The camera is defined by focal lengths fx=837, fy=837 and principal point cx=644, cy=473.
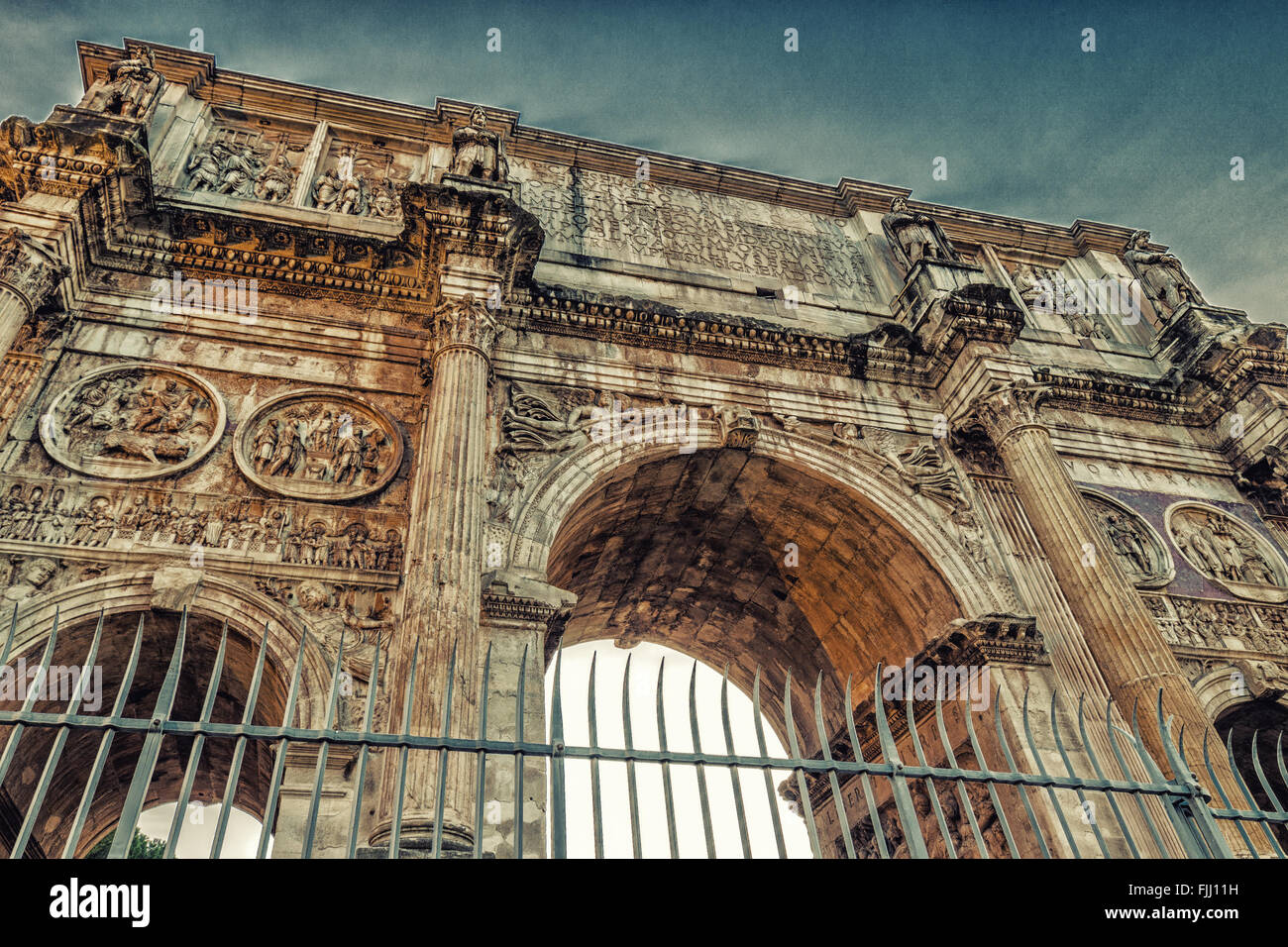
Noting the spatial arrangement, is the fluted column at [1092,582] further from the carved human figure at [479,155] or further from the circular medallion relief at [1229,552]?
the carved human figure at [479,155]

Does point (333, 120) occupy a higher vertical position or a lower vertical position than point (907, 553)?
higher

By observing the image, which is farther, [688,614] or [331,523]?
[688,614]

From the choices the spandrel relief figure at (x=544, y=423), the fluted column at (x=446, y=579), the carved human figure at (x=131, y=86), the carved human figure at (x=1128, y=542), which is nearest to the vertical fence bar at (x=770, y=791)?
the fluted column at (x=446, y=579)

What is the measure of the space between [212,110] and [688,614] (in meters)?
10.8

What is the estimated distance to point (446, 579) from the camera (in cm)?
712

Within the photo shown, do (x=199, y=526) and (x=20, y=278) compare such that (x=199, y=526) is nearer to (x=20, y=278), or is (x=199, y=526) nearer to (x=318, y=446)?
(x=318, y=446)

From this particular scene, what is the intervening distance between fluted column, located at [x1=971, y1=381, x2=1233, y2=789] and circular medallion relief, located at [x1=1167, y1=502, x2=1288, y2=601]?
251cm

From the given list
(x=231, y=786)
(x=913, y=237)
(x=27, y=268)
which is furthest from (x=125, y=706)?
(x=913, y=237)

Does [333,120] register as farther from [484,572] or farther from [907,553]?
[907,553]

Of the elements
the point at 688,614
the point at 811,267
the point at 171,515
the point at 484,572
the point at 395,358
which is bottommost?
the point at 484,572
